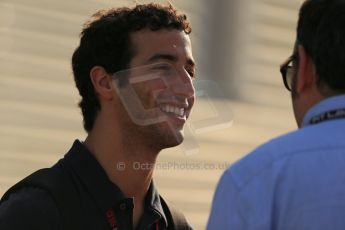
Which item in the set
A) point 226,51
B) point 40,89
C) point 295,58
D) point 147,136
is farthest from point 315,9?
point 226,51

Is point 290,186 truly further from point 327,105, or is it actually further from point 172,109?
point 172,109

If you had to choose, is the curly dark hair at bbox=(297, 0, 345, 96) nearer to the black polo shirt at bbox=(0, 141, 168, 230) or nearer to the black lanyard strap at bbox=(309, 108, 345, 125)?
the black lanyard strap at bbox=(309, 108, 345, 125)

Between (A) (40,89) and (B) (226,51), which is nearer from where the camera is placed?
(A) (40,89)

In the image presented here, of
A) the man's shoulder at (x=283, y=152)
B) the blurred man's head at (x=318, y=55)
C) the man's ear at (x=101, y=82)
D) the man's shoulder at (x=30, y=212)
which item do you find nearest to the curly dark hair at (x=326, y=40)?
the blurred man's head at (x=318, y=55)

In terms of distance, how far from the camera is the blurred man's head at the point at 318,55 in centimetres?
174

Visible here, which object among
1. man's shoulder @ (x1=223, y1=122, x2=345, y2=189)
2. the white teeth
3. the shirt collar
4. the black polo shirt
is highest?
the shirt collar

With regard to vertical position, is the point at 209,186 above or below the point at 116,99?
below

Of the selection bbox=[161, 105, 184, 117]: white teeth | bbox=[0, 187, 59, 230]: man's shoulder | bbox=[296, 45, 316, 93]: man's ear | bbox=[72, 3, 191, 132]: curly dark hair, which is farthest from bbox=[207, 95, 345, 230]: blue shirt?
bbox=[72, 3, 191, 132]: curly dark hair

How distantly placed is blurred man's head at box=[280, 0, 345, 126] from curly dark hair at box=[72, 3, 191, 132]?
1279 mm

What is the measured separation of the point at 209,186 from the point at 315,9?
2.41 m

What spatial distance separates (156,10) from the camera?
310 cm

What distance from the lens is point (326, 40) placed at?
1.76m

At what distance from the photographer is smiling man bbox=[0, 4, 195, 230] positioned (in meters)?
2.69

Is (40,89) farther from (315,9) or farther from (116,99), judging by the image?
(315,9)
